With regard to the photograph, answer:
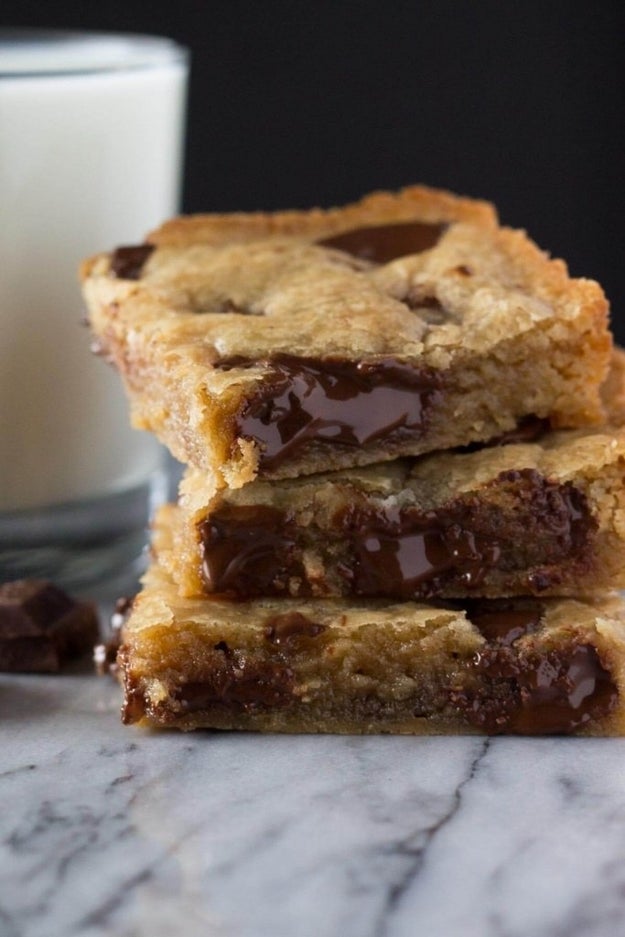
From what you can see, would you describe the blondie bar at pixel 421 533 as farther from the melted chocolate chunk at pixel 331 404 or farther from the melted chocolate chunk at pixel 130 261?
the melted chocolate chunk at pixel 130 261

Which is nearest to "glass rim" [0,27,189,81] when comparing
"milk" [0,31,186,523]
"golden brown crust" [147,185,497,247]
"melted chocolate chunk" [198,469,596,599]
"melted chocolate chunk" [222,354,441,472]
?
"milk" [0,31,186,523]

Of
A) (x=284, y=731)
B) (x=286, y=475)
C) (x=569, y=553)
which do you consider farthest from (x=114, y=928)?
(x=569, y=553)

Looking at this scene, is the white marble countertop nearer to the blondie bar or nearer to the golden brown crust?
the blondie bar

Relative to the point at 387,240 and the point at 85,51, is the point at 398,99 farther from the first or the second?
the point at 387,240

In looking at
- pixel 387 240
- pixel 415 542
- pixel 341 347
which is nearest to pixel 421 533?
pixel 415 542

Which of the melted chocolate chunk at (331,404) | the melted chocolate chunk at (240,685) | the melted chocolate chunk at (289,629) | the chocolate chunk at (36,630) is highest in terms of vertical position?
the melted chocolate chunk at (331,404)

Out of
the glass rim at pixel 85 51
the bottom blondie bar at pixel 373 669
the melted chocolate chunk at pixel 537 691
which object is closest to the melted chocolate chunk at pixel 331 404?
the bottom blondie bar at pixel 373 669

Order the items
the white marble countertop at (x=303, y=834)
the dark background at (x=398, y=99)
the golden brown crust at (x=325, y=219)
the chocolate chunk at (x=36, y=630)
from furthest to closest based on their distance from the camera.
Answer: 1. the dark background at (x=398, y=99)
2. the golden brown crust at (x=325, y=219)
3. the chocolate chunk at (x=36, y=630)
4. the white marble countertop at (x=303, y=834)
